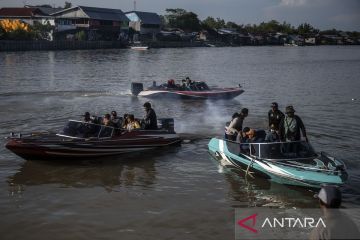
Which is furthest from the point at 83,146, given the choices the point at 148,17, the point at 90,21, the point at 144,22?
the point at 148,17

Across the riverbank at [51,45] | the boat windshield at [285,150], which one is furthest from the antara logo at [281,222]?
the riverbank at [51,45]

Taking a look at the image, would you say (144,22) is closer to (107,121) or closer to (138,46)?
(138,46)

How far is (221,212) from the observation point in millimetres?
11008

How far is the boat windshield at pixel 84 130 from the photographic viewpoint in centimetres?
1518

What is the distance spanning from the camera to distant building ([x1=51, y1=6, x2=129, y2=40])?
11225 centimetres

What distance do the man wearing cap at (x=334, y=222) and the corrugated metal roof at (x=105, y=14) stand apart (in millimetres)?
113387

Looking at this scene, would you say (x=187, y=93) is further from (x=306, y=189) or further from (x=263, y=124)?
(x=306, y=189)

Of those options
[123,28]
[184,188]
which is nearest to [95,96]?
[184,188]

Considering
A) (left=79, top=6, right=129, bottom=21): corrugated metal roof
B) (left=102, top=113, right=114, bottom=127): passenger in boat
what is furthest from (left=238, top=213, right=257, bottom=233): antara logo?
(left=79, top=6, right=129, bottom=21): corrugated metal roof

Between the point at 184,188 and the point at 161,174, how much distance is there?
162 cm

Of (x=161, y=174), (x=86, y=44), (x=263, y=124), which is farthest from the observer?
(x=86, y=44)

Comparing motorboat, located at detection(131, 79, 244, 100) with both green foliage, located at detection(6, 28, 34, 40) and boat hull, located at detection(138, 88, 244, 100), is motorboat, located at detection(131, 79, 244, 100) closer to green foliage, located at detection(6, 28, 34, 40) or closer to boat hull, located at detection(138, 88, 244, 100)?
boat hull, located at detection(138, 88, 244, 100)

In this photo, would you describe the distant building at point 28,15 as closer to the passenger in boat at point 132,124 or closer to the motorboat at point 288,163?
the passenger in boat at point 132,124

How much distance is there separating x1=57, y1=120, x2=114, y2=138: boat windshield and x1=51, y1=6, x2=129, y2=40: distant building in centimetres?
10140
